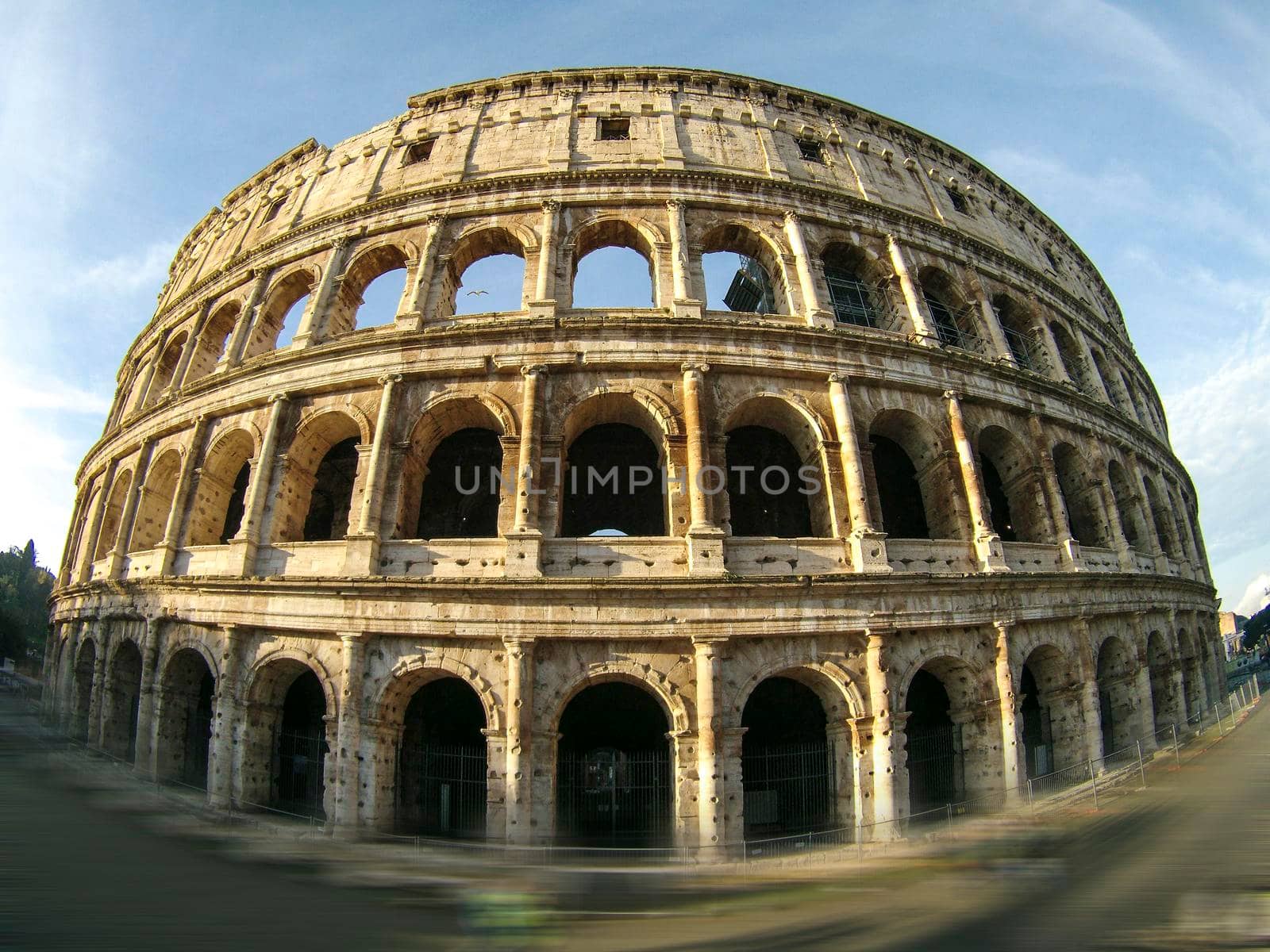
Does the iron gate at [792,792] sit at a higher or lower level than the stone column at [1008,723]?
lower

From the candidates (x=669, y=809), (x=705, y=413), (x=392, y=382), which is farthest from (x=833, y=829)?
(x=392, y=382)

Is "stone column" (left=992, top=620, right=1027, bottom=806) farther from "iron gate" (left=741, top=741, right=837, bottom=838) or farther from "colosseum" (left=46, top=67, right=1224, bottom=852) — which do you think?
"iron gate" (left=741, top=741, right=837, bottom=838)

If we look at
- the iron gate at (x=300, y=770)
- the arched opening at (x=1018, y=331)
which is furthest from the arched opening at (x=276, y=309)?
the arched opening at (x=1018, y=331)

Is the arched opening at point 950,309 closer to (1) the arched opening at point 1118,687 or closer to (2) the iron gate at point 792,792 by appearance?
(1) the arched opening at point 1118,687

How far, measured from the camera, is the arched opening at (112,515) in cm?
1560

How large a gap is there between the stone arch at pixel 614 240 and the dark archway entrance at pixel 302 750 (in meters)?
9.60

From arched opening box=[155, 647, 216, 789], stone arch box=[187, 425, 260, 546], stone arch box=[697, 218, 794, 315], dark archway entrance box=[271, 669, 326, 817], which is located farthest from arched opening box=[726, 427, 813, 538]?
arched opening box=[155, 647, 216, 789]

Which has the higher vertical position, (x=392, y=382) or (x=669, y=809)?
(x=392, y=382)

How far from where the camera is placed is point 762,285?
47.7ft

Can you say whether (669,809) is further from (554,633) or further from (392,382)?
(392,382)

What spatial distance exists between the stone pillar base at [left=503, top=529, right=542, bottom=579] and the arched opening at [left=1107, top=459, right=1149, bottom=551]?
570 inches

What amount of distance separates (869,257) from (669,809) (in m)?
12.3

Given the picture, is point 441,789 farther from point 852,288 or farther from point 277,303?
point 852,288

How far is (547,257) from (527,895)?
11840 mm
